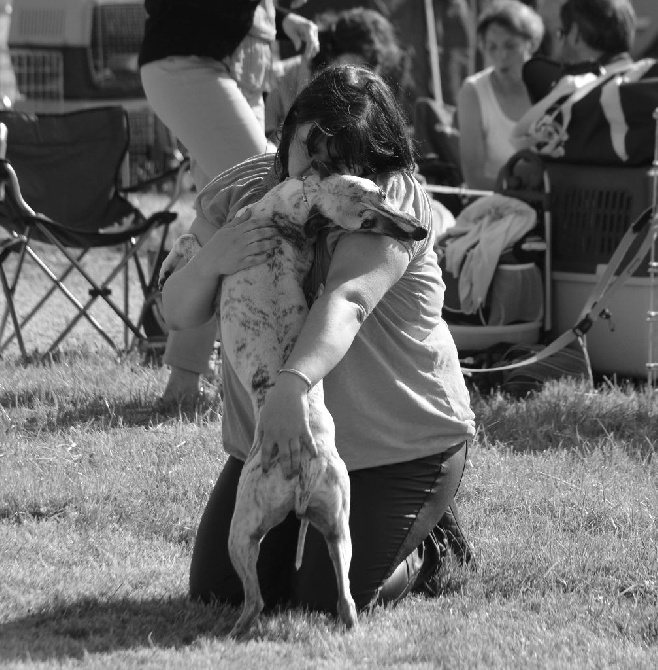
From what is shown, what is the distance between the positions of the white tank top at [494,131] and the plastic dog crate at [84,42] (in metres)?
6.14

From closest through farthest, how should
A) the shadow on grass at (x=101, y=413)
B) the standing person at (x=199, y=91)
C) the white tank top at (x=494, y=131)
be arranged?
the shadow on grass at (x=101, y=413) → the standing person at (x=199, y=91) → the white tank top at (x=494, y=131)

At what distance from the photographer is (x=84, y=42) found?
40.8 feet

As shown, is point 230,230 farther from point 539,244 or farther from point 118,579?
point 539,244

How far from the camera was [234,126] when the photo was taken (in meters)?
4.72

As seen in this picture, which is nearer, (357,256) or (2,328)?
(357,256)

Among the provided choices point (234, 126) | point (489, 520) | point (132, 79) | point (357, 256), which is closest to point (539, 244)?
point (234, 126)

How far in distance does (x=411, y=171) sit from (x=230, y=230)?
18.7 inches

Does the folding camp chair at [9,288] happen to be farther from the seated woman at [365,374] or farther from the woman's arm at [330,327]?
the woman's arm at [330,327]

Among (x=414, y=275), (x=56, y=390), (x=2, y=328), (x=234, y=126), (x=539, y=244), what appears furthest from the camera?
(x=2, y=328)

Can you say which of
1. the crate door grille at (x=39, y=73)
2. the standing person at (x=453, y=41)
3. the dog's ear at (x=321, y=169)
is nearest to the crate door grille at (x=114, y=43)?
the crate door grille at (x=39, y=73)

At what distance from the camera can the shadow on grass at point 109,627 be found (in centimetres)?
271

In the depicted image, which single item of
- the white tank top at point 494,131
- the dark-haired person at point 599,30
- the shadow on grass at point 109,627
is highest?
the dark-haired person at point 599,30

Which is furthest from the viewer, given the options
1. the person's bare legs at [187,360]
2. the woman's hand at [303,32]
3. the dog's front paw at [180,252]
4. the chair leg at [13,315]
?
the chair leg at [13,315]

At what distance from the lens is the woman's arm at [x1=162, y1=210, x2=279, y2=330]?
111 inches
